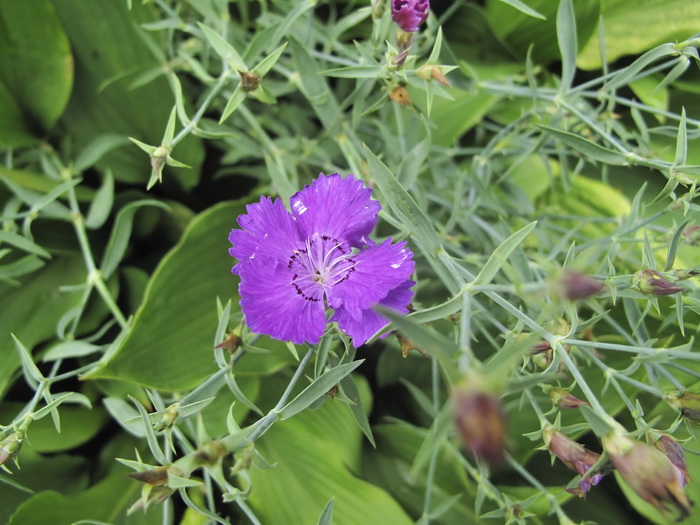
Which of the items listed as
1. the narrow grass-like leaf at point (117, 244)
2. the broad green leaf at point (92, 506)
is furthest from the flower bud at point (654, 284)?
the broad green leaf at point (92, 506)

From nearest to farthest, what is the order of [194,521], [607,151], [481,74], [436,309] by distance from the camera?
[436,309] → [607,151] → [194,521] → [481,74]

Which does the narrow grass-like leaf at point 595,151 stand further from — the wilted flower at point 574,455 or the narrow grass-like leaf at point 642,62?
the wilted flower at point 574,455

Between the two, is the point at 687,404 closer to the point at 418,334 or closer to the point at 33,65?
the point at 418,334

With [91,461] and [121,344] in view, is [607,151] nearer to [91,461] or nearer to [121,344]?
[121,344]

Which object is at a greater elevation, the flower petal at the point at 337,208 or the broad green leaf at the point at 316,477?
the flower petal at the point at 337,208

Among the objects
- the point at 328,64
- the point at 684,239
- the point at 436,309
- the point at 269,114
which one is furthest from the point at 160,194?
the point at 684,239

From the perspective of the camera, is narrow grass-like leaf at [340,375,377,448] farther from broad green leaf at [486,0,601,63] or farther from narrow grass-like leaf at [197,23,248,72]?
broad green leaf at [486,0,601,63]
